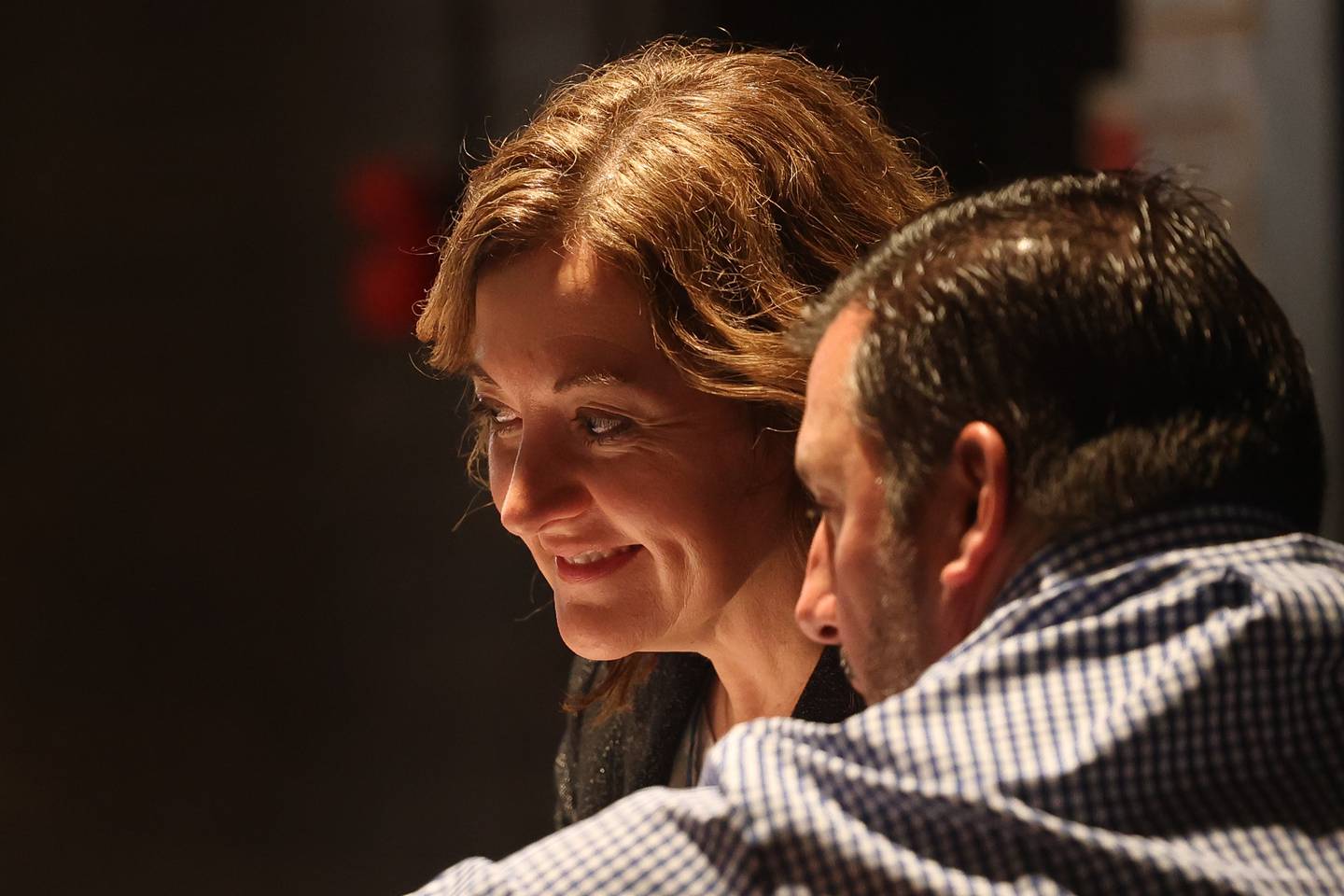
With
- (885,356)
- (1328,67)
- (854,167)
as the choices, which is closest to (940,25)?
(1328,67)

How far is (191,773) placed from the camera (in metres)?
3.21

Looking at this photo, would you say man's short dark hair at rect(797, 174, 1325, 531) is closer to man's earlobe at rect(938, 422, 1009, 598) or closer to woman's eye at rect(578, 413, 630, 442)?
man's earlobe at rect(938, 422, 1009, 598)

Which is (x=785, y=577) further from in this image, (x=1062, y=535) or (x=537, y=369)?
(x=1062, y=535)

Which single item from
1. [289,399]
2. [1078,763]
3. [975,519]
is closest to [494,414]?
[975,519]

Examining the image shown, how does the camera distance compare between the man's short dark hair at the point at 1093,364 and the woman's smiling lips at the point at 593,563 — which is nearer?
the man's short dark hair at the point at 1093,364

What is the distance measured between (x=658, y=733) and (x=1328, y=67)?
2.15m

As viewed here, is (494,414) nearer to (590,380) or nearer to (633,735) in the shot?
(590,380)

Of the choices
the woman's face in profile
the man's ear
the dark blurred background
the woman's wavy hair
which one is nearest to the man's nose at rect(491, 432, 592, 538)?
the woman's face in profile

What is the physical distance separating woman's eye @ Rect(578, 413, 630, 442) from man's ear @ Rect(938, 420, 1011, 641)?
44 cm

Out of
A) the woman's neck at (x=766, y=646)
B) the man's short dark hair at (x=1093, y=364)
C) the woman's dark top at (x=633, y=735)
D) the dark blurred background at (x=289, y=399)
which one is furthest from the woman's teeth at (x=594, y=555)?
the dark blurred background at (x=289, y=399)

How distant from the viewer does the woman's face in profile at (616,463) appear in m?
1.26

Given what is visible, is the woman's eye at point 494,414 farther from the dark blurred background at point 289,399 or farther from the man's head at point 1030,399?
the dark blurred background at point 289,399

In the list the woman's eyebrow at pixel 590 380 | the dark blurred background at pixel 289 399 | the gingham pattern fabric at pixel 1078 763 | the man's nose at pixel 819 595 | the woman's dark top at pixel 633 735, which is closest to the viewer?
the gingham pattern fabric at pixel 1078 763

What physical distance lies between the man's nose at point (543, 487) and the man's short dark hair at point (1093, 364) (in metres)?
0.41
